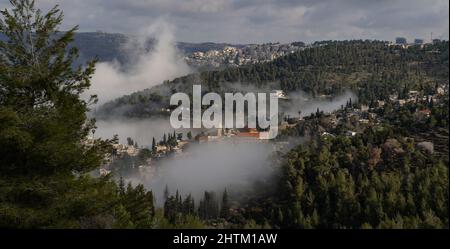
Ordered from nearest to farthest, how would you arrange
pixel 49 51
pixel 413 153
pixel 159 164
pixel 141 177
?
1. pixel 49 51
2. pixel 413 153
3. pixel 141 177
4. pixel 159 164

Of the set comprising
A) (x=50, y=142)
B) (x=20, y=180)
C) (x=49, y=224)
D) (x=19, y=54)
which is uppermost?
(x=19, y=54)

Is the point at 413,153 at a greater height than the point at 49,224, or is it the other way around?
the point at 49,224

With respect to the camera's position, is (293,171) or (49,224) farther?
(293,171)

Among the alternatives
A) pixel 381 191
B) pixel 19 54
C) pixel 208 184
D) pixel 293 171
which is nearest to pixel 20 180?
pixel 19 54

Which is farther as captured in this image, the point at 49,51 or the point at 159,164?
the point at 159,164

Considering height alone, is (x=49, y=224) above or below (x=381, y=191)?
above

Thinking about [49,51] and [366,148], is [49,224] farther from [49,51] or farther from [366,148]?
[366,148]

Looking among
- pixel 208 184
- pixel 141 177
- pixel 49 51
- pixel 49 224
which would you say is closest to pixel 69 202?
pixel 49 224

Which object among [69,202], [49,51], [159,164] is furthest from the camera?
[159,164]

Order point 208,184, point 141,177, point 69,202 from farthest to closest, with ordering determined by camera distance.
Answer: point 141,177 < point 208,184 < point 69,202

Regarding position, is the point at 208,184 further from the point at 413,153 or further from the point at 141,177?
the point at 413,153
